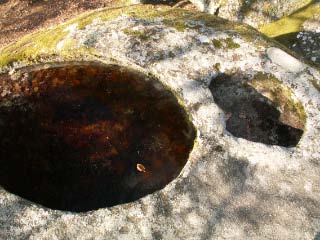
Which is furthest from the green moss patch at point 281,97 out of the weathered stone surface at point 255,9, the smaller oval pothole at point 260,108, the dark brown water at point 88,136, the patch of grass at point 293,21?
the weathered stone surface at point 255,9

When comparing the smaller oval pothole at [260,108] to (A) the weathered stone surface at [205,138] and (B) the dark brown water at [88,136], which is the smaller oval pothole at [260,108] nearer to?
(A) the weathered stone surface at [205,138]

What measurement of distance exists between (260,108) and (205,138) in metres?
2.06

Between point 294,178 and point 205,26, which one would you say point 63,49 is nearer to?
point 205,26

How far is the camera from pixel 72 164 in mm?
8172

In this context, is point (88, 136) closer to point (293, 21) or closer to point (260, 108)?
point (260, 108)

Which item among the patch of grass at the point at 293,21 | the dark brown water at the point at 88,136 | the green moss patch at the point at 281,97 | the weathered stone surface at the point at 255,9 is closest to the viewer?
the dark brown water at the point at 88,136

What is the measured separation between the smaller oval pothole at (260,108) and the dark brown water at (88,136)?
120cm

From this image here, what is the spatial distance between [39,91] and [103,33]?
6.65 ft

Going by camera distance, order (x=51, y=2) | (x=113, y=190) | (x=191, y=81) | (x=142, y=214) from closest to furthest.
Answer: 1. (x=142, y=214)
2. (x=113, y=190)
3. (x=191, y=81)
4. (x=51, y=2)

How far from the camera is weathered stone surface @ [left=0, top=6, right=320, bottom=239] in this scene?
6.64 meters

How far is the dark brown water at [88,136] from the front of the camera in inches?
304

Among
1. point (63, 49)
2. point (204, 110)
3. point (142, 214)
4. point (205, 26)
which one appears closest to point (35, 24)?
point (63, 49)

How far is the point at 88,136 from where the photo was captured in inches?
340

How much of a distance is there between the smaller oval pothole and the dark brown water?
1.20 m
